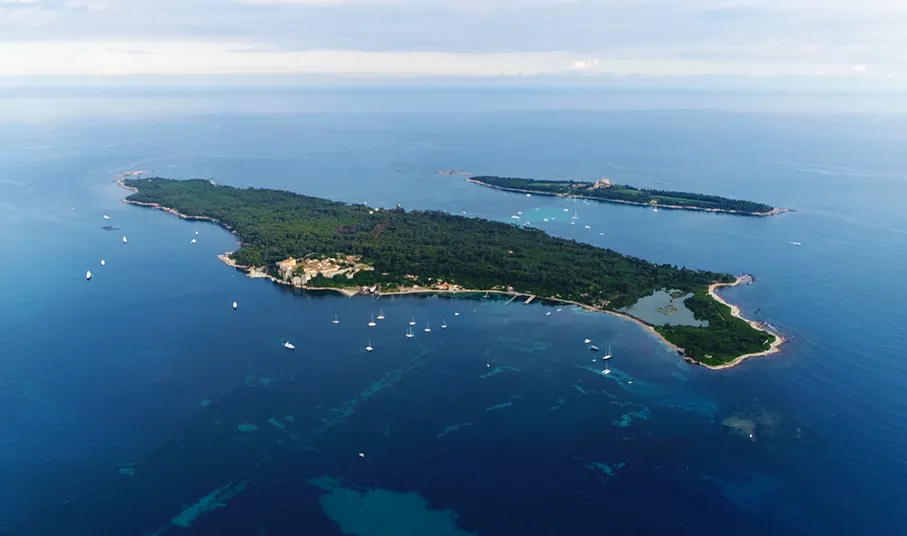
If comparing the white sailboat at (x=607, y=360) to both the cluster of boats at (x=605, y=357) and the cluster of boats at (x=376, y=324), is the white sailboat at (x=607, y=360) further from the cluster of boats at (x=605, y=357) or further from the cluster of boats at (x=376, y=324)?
the cluster of boats at (x=376, y=324)

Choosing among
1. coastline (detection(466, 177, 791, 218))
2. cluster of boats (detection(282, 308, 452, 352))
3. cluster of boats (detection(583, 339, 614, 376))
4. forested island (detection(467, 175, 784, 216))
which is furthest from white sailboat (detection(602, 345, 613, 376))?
forested island (detection(467, 175, 784, 216))

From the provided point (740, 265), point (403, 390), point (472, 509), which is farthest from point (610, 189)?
point (472, 509)

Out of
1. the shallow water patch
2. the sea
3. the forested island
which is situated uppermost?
the forested island

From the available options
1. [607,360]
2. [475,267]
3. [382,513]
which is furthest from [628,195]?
[382,513]

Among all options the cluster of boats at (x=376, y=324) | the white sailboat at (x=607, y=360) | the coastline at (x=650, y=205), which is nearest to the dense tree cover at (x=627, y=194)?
the coastline at (x=650, y=205)

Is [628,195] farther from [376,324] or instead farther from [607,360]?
[376,324]

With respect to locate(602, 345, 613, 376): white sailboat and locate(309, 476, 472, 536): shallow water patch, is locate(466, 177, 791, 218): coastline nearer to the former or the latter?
locate(602, 345, 613, 376): white sailboat
